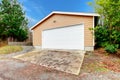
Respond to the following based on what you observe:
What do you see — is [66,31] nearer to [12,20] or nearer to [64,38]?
[64,38]

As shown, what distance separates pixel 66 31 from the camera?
16.2 meters

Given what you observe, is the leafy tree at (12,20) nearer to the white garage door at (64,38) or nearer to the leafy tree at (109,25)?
the white garage door at (64,38)

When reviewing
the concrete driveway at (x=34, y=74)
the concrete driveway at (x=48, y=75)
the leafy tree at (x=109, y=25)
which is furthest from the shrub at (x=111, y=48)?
the concrete driveway at (x=34, y=74)

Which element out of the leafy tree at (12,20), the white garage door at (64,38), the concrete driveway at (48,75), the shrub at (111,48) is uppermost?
the leafy tree at (12,20)

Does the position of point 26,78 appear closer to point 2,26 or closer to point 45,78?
point 45,78

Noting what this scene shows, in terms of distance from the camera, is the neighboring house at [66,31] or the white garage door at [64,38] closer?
the neighboring house at [66,31]

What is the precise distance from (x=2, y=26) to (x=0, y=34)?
4.19ft

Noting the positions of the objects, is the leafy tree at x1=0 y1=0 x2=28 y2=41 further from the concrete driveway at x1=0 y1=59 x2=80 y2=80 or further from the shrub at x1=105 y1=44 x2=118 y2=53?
the concrete driveway at x1=0 y1=59 x2=80 y2=80

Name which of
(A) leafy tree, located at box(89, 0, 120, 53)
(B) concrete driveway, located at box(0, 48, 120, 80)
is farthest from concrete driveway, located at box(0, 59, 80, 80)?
(A) leafy tree, located at box(89, 0, 120, 53)

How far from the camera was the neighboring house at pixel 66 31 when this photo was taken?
14.9m

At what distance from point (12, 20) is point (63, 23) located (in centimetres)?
1143

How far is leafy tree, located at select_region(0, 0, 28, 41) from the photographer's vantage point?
977 inches

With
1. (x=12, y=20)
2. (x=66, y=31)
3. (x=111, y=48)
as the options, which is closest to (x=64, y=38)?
(x=66, y=31)


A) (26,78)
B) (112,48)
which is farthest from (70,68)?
(112,48)
